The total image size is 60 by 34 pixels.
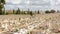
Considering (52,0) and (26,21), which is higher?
(52,0)

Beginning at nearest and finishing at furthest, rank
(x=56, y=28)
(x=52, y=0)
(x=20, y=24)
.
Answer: (x=56, y=28)
(x=20, y=24)
(x=52, y=0)

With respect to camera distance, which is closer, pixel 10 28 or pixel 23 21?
pixel 10 28

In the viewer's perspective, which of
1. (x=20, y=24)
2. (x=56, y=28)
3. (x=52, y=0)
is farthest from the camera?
(x=52, y=0)

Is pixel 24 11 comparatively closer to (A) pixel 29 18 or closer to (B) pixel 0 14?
(A) pixel 29 18

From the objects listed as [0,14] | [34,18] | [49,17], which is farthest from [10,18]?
[49,17]

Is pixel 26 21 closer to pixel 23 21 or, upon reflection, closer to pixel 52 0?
pixel 23 21

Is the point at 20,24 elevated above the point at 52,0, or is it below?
below

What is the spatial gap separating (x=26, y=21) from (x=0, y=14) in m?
0.46

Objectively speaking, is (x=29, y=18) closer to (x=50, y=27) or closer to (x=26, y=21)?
(x=26, y=21)

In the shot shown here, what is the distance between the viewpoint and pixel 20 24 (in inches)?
106

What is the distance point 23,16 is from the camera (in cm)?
298

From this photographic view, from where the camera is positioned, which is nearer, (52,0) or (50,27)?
(50,27)

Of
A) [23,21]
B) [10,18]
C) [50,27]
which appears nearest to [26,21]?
[23,21]

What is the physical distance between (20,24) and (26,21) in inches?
5.9
